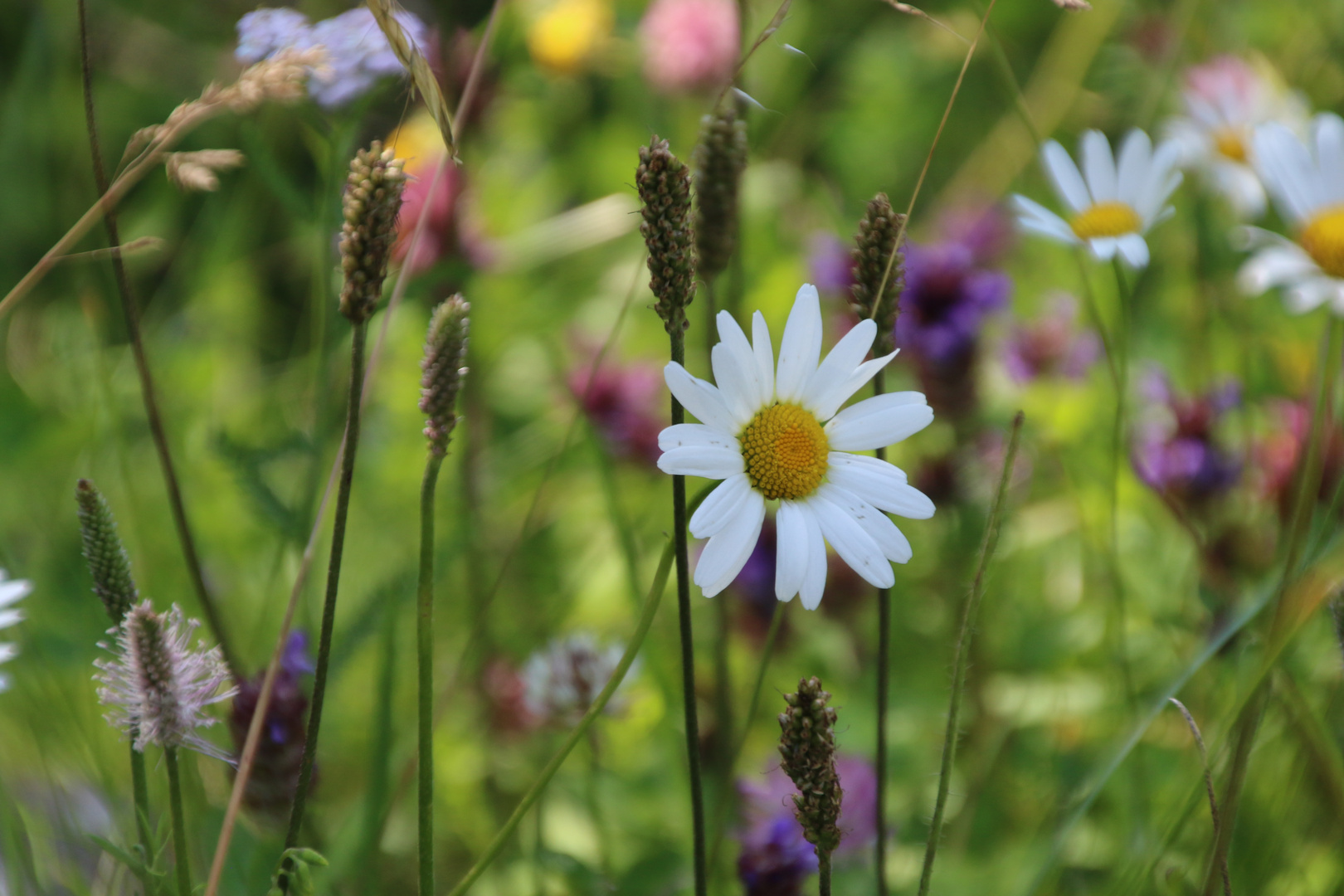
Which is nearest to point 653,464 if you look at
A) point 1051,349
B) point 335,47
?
point 1051,349

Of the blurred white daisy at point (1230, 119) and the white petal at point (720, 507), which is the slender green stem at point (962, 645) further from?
the blurred white daisy at point (1230, 119)

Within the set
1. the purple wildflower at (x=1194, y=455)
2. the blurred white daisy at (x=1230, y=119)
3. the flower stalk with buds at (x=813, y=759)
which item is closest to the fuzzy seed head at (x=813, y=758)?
the flower stalk with buds at (x=813, y=759)

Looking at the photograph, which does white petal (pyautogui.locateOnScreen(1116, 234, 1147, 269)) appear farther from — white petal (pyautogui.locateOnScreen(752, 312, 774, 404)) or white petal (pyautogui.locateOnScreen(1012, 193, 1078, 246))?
white petal (pyautogui.locateOnScreen(752, 312, 774, 404))

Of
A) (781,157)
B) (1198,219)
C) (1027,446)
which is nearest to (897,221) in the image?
(1027,446)

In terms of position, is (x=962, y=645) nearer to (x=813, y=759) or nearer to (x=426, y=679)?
(x=813, y=759)

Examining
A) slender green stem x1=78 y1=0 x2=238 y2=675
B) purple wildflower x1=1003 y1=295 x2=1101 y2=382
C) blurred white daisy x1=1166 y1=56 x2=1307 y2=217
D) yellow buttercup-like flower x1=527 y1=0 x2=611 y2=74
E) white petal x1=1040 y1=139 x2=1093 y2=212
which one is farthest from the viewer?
yellow buttercup-like flower x1=527 y1=0 x2=611 y2=74

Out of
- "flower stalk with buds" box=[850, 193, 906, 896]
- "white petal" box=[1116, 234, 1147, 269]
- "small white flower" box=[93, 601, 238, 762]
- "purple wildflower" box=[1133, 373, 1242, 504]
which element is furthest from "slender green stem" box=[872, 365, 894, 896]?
"purple wildflower" box=[1133, 373, 1242, 504]

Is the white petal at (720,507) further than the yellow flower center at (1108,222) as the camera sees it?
No
